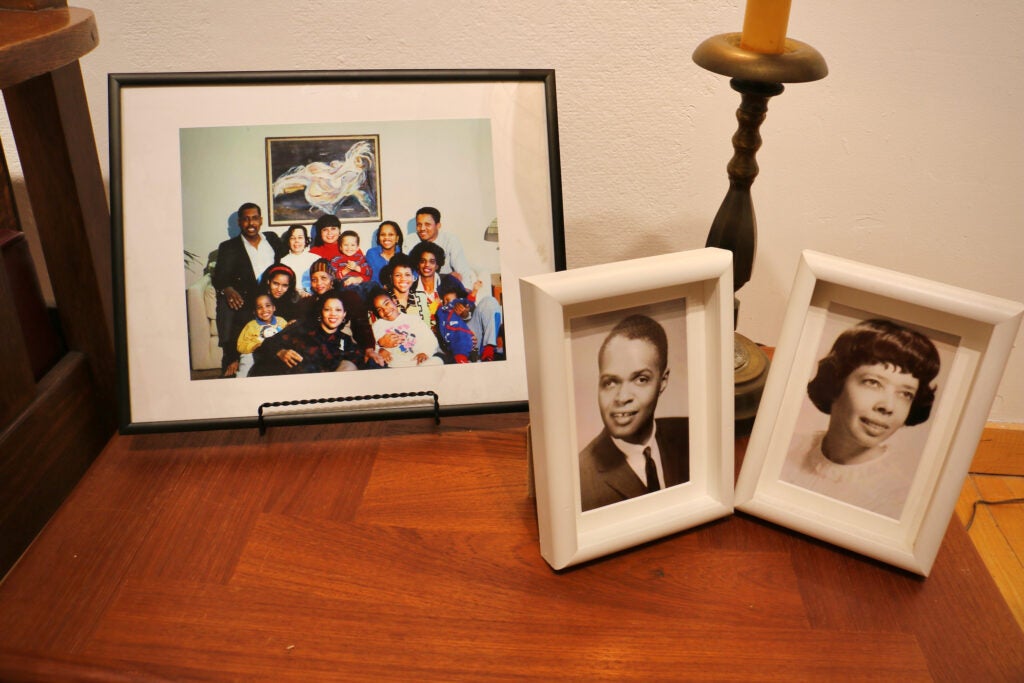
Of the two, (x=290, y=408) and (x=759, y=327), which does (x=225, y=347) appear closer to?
(x=290, y=408)

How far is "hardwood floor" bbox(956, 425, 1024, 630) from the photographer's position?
1.26 metres

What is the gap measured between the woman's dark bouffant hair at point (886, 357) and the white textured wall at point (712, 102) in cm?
39

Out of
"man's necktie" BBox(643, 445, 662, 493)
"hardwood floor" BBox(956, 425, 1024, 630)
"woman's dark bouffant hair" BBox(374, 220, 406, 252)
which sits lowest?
"hardwood floor" BBox(956, 425, 1024, 630)

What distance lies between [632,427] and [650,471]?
0.04 metres

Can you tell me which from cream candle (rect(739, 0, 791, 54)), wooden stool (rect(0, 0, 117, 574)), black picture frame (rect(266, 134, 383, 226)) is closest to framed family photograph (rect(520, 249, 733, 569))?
cream candle (rect(739, 0, 791, 54))

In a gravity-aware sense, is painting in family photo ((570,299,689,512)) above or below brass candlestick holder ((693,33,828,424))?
below

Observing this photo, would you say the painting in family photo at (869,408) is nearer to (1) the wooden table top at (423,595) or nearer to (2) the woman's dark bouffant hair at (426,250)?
(1) the wooden table top at (423,595)

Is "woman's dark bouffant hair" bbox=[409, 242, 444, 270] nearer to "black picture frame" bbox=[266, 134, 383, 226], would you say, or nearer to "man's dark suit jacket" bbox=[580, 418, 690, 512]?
"black picture frame" bbox=[266, 134, 383, 226]

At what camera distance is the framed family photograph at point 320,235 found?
2.51 ft

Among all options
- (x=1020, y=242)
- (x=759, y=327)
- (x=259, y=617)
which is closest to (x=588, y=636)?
(x=259, y=617)

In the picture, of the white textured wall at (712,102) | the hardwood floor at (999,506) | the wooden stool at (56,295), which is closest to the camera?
the wooden stool at (56,295)

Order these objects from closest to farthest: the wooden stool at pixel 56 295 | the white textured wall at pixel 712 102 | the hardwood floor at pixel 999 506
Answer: the wooden stool at pixel 56 295
the white textured wall at pixel 712 102
the hardwood floor at pixel 999 506

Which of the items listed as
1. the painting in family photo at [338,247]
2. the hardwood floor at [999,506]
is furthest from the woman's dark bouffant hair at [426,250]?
the hardwood floor at [999,506]

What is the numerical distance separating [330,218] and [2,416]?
0.34 m
